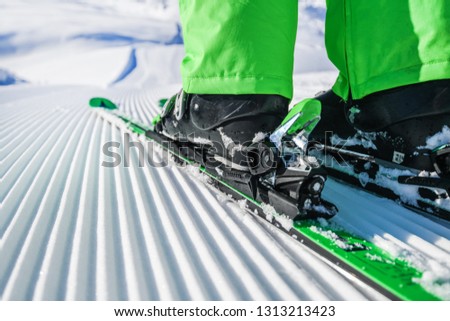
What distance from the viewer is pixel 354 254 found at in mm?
574

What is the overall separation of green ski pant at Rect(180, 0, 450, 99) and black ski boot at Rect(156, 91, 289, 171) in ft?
0.10

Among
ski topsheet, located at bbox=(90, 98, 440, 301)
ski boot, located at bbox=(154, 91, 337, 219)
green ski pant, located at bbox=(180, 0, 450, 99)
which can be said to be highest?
green ski pant, located at bbox=(180, 0, 450, 99)

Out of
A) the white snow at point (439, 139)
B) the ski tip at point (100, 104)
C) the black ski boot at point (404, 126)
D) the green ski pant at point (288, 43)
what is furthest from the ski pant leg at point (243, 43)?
the ski tip at point (100, 104)

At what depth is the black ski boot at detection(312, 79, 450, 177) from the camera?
72cm

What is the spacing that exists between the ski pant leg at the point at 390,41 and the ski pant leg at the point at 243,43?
0.50 ft

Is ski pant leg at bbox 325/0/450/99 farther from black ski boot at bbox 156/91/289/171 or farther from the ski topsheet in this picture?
the ski topsheet

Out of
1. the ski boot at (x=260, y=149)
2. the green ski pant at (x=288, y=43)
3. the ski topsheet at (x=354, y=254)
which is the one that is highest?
the green ski pant at (x=288, y=43)

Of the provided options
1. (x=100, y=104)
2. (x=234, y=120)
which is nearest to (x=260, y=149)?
(x=234, y=120)

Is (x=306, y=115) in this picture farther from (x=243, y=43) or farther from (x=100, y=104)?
(x=100, y=104)

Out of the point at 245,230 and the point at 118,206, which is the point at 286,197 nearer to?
the point at 245,230

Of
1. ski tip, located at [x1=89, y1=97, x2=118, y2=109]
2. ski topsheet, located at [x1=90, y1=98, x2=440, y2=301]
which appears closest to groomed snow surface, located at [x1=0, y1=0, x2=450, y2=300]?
ski topsheet, located at [x1=90, y1=98, x2=440, y2=301]

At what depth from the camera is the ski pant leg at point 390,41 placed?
0.68 meters

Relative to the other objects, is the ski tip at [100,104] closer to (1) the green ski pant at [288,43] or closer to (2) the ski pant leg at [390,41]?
(1) the green ski pant at [288,43]

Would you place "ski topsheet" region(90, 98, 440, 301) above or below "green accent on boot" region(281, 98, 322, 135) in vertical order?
below
